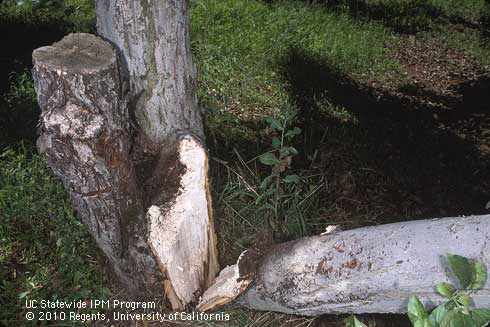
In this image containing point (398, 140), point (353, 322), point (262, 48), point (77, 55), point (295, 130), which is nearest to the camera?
point (77, 55)

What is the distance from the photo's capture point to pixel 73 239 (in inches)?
107

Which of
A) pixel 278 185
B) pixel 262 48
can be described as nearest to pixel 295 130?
pixel 278 185

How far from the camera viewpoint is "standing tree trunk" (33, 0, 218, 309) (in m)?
1.86

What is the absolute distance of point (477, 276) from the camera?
1.54 metres

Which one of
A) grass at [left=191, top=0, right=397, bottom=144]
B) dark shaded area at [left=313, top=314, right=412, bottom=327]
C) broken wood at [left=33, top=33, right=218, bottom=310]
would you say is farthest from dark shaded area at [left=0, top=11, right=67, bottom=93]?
dark shaded area at [left=313, top=314, right=412, bottom=327]

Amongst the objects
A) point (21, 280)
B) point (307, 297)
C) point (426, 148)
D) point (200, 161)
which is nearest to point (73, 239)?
point (21, 280)

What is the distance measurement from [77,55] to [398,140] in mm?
3145

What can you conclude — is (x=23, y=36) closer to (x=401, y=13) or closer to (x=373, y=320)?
(x=373, y=320)

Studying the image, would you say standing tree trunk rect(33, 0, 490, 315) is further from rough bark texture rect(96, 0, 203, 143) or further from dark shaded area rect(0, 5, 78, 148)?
dark shaded area rect(0, 5, 78, 148)

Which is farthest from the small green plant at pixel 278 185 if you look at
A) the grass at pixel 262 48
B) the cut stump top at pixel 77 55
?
the cut stump top at pixel 77 55

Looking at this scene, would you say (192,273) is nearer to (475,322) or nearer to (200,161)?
(200,161)

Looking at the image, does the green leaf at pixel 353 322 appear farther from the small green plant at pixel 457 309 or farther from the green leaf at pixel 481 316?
the green leaf at pixel 481 316

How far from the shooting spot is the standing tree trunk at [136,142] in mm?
1859

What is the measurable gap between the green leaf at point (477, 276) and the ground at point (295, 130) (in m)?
1.25
